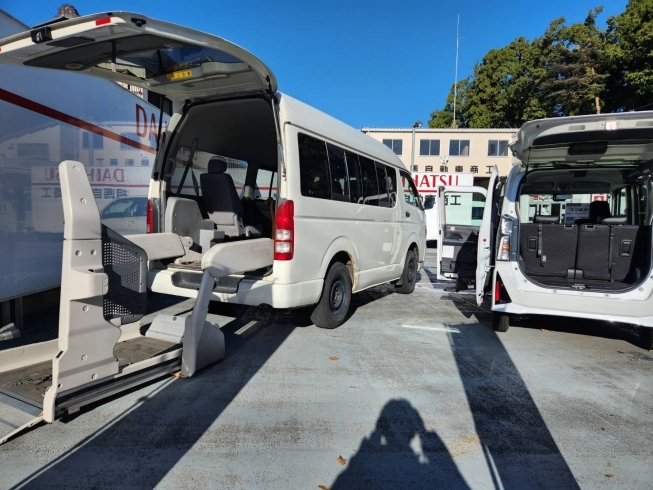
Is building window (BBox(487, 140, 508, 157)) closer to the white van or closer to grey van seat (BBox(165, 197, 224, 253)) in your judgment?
the white van

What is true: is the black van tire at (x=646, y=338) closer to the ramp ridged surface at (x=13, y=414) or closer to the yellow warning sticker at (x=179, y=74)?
the yellow warning sticker at (x=179, y=74)

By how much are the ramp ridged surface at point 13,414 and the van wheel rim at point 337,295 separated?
10.1ft

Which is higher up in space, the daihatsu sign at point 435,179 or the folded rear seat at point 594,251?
the daihatsu sign at point 435,179

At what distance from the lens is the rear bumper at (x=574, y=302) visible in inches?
165

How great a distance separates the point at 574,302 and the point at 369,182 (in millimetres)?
2829

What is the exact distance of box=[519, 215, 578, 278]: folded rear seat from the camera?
5.26 metres

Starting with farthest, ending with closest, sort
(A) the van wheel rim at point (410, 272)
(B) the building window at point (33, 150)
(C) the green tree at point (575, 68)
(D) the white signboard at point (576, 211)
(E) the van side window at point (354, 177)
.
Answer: (C) the green tree at point (575, 68) → (A) the van wheel rim at point (410, 272) → (D) the white signboard at point (576, 211) → (E) the van side window at point (354, 177) → (B) the building window at point (33, 150)

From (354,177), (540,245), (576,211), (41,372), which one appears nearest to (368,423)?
(41,372)

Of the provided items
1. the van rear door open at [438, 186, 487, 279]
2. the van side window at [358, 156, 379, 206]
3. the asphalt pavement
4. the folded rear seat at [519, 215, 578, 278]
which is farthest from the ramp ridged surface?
the folded rear seat at [519, 215, 578, 278]

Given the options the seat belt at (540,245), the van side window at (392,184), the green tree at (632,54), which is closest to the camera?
the seat belt at (540,245)

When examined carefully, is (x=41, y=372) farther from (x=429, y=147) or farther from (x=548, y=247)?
(x=429, y=147)

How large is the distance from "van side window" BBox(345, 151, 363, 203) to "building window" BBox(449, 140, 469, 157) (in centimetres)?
2440

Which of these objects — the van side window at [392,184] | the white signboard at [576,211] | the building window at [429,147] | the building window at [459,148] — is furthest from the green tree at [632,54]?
the van side window at [392,184]

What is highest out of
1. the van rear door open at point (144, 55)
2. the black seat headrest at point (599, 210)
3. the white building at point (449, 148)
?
the white building at point (449, 148)
